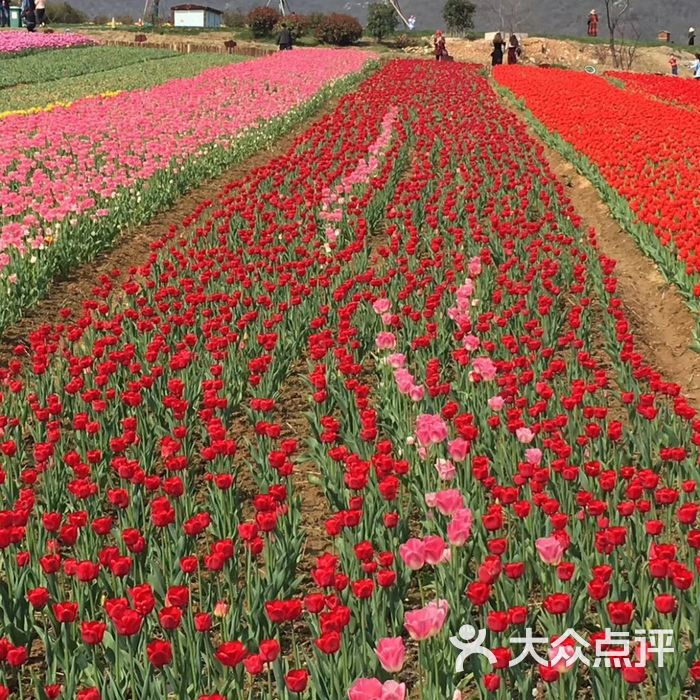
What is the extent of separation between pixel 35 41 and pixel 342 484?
47902 mm

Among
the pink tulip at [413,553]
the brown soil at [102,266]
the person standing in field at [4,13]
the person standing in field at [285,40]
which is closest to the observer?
the pink tulip at [413,553]

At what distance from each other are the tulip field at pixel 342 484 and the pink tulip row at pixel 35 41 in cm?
3756

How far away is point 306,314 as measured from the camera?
277 inches

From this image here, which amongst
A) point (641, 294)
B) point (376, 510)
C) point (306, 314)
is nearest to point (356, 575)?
point (376, 510)

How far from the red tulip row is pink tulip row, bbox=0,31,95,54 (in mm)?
28100

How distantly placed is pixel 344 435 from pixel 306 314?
211cm

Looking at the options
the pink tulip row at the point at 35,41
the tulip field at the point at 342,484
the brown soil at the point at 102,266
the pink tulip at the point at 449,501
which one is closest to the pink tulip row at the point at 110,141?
the tulip field at the point at 342,484

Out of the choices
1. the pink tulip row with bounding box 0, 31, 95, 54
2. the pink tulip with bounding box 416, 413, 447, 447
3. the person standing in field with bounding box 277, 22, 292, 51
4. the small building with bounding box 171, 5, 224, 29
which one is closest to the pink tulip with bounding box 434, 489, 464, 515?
the pink tulip with bounding box 416, 413, 447, 447

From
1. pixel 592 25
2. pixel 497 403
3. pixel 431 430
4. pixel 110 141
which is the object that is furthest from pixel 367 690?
pixel 592 25

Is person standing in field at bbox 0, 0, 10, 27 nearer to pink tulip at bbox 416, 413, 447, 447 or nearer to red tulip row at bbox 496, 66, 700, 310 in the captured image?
red tulip row at bbox 496, 66, 700, 310

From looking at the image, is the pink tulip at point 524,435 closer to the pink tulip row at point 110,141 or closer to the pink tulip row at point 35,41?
the pink tulip row at point 110,141

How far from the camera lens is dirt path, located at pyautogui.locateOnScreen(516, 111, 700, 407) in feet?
23.9

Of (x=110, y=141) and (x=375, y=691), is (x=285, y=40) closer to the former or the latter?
(x=110, y=141)

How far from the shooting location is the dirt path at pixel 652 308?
287 inches
